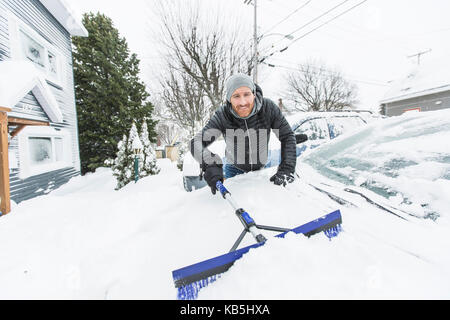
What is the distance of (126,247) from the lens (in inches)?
47.1

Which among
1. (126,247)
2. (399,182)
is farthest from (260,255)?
(399,182)

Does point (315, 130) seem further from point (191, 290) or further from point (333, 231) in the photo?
point (191, 290)

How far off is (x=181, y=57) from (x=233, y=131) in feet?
27.9

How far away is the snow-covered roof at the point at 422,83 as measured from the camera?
11.7 meters

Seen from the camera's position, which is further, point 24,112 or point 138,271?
point 24,112

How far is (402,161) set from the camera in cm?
136

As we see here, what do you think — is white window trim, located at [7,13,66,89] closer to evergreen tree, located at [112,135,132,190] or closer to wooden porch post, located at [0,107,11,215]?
wooden porch post, located at [0,107,11,215]

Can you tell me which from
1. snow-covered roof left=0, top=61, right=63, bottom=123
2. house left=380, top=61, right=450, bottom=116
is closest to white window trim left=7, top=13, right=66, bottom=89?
snow-covered roof left=0, top=61, right=63, bottom=123

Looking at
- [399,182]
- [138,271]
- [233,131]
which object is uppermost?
[233,131]

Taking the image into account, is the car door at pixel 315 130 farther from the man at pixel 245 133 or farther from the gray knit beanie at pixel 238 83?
the gray knit beanie at pixel 238 83

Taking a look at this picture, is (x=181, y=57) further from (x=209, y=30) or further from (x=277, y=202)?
(x=277, y=202)

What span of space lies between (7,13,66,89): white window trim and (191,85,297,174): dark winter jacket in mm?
6197

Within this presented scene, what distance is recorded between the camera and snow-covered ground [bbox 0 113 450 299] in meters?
0.78
